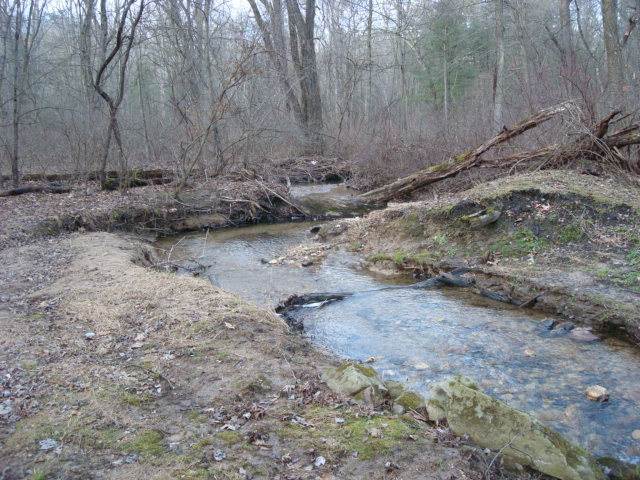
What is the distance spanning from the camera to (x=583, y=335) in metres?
5.68

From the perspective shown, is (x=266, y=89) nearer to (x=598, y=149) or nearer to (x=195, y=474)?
(x=598, y=149)

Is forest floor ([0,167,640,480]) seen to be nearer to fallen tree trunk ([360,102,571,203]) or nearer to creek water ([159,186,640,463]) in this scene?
creek water ([159,186,640,463])

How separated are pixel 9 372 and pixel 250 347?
206cm

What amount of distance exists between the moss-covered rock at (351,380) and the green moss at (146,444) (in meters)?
1.54

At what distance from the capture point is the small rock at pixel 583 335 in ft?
18.4

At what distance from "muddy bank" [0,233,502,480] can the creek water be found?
982 mm

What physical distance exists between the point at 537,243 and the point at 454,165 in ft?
15.7

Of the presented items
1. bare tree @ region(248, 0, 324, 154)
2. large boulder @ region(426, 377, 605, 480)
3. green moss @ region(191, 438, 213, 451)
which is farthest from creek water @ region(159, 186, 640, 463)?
bare tree @ region(248, 0, 324, 154)

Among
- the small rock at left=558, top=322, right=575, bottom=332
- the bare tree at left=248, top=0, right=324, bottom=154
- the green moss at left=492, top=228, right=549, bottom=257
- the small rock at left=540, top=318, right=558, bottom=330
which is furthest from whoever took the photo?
the bare tree at left=248, top=0, right=324, bottom=154

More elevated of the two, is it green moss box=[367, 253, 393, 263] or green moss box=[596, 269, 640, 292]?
green moss box=[596, 269, 640, 292]

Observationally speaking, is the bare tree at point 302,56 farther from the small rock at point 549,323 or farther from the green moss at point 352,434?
the green moss at point 352,434

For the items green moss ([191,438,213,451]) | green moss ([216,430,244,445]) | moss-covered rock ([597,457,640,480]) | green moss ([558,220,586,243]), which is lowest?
moss-covered rock ([597,457,640,480])

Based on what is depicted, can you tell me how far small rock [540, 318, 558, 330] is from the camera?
5.94m

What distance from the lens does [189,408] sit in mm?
3674
